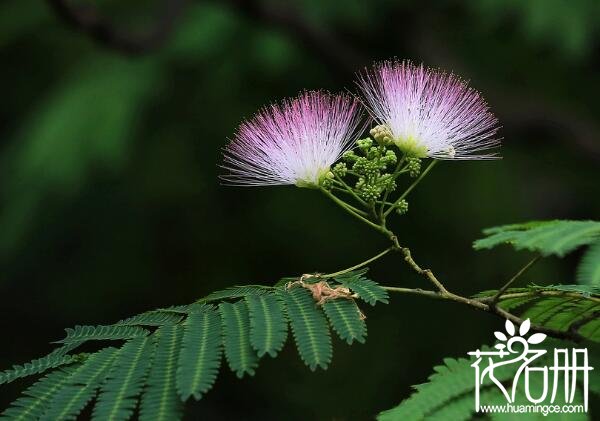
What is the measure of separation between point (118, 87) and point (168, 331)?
4503 millimetres

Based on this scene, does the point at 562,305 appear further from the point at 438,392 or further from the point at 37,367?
the point at 37,367

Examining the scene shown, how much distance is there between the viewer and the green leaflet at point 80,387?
201 centimetres

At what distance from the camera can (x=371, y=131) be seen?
2.31 metres

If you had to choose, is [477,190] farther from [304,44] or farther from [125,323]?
[125,323]

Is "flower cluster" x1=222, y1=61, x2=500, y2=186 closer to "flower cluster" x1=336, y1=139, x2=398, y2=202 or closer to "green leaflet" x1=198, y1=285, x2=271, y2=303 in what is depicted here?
"flower cluster" x1=336, y1=139, x2=398, y2=202

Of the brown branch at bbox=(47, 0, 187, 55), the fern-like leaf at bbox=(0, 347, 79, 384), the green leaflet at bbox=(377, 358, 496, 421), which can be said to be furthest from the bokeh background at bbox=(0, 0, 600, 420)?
the green leaflet at bbox=(377, 358, 496, 421)

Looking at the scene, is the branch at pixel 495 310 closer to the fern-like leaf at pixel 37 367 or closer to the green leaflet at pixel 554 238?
the green leaflet at pixel 554 238

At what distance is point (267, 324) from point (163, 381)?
244 millimetres

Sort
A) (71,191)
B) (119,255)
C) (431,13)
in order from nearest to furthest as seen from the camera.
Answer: (71,191), (431,13), (119,255)

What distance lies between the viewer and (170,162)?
7.69 meters

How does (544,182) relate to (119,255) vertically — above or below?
above

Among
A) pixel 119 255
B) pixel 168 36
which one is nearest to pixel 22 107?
pixel 119 255

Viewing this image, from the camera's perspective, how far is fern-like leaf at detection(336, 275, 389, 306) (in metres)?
2.16

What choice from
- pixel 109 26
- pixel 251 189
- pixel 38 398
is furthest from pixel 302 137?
pixel 251 189
